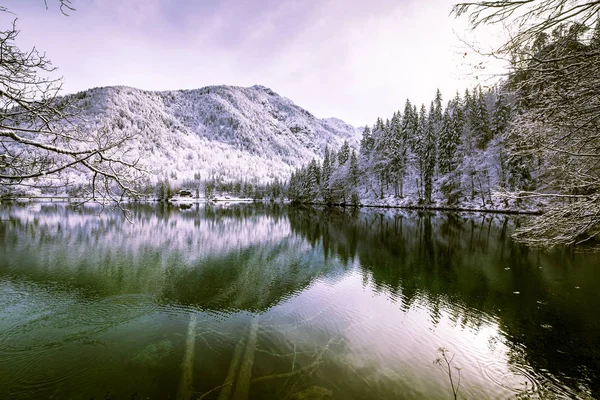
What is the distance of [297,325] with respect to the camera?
33.6ft

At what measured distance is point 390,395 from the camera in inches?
260

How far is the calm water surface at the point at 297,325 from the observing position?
22.7 ft

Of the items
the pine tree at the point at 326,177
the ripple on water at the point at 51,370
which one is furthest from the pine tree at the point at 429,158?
the ripple on water at the point at 51,370

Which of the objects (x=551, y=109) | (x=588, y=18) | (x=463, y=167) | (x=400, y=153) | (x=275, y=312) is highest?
(x=400, y=153)

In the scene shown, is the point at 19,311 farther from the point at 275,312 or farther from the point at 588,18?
the point at 588,18

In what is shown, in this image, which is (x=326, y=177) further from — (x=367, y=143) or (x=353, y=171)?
(x=367, y=143)

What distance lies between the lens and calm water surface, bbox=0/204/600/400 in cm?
691

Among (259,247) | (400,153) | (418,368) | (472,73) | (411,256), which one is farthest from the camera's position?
(400,153)

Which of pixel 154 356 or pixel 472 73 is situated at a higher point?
pixel 472 73

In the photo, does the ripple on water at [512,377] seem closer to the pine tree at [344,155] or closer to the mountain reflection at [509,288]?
the mountain reflection at [509,288]

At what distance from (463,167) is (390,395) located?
195 feet

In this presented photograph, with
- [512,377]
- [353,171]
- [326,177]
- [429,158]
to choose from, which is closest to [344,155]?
[326,177]

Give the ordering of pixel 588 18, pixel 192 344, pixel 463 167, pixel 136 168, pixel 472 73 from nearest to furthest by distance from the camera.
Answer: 1. pixel 588 18
2. pixel 472 73
3. pixel 136 168
4. pixel 192 344
5. pixel 463 167

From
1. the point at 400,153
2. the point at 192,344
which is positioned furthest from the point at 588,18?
the point at 400,153
